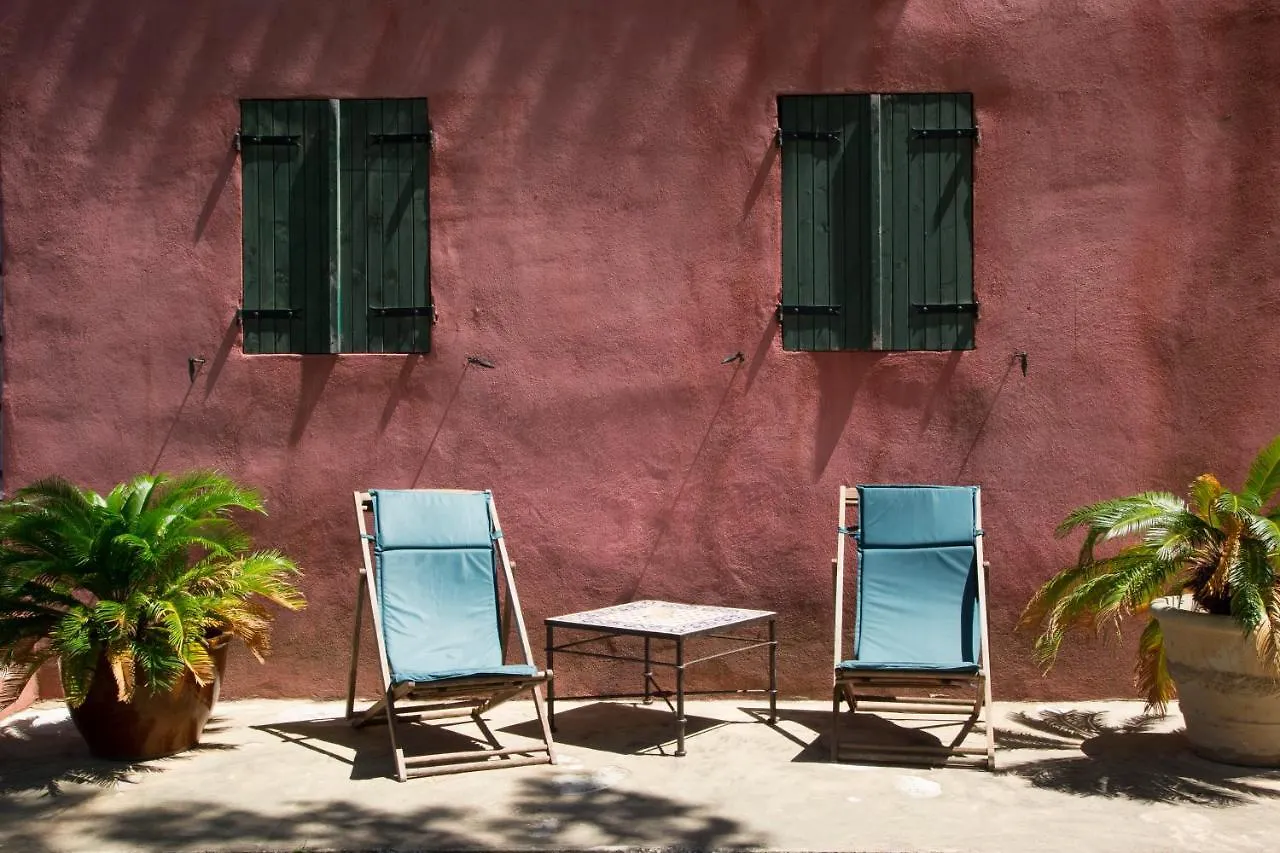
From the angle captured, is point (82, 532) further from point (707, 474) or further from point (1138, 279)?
point (1138, 279)

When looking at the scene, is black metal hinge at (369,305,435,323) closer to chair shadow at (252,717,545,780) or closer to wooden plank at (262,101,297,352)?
wooden plank at (262,101,297,352)

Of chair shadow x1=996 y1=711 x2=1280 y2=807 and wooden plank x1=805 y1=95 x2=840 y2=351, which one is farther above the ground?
wooden plank x1=805 y1=95 x2=840 y2=351

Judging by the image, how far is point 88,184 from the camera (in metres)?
6.53

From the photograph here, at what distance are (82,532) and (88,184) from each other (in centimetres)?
220

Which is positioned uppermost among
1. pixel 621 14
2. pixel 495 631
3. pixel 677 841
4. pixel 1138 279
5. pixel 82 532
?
pixel 621 14

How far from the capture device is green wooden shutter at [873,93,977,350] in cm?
650

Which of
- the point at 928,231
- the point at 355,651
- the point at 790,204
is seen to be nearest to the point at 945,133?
the point at 928,231

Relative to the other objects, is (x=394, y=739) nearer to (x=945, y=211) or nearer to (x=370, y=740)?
(x=370, y=740)

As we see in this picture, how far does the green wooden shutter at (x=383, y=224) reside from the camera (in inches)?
258

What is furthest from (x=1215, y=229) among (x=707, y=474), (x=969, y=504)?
(x=707, y=474)

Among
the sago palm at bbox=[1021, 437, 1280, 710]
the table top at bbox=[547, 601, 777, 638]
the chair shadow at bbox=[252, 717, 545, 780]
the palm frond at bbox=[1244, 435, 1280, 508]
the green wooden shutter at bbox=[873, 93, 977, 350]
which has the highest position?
the green wooden shutter at bbox=[873, 93, 977, 350]

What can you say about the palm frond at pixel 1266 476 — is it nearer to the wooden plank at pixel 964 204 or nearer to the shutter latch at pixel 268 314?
the wooden plank at pixel 964 204

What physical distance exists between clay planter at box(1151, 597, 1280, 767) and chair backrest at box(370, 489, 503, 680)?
3059 millimetres

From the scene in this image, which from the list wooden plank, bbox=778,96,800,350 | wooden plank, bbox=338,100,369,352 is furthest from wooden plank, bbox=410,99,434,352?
wooden plank, bbox=778,96,800,350
